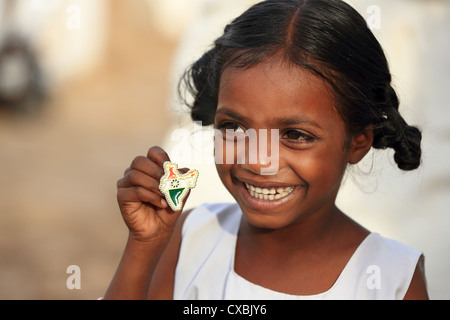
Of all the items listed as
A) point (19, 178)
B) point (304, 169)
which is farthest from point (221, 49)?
point (19, 178)

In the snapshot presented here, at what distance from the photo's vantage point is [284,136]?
1.55 metres

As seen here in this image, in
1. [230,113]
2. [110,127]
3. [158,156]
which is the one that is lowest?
[158,156]

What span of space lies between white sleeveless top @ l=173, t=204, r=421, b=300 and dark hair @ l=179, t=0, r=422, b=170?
0.36m

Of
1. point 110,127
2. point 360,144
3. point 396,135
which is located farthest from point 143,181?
point 110,127

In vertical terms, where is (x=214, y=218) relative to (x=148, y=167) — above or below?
below

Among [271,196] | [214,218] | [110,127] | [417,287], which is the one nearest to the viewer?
[271,196]

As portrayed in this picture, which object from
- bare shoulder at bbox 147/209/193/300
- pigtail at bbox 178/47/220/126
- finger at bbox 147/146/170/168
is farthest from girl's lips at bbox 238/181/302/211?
bare shoulder at bbox 147/209/193/300

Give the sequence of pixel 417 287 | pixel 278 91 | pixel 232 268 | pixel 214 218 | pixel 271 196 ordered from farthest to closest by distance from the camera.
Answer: pixel 214 218, pixel 232 268, pixel 417 287, pixel 271 196, pixel 278 91

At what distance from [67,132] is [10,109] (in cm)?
113

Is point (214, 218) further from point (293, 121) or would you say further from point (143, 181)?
point (293, 121)

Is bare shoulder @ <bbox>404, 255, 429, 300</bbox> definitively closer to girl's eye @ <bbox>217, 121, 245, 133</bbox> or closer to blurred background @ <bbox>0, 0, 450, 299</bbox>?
blurred background @ <bbox>0, 0, 450, 299</bbox>

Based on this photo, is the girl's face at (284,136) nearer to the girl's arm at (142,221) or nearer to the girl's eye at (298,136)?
the girl's eye at (298,136)

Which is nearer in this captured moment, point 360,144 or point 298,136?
point 298,136

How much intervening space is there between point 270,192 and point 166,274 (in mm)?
546
